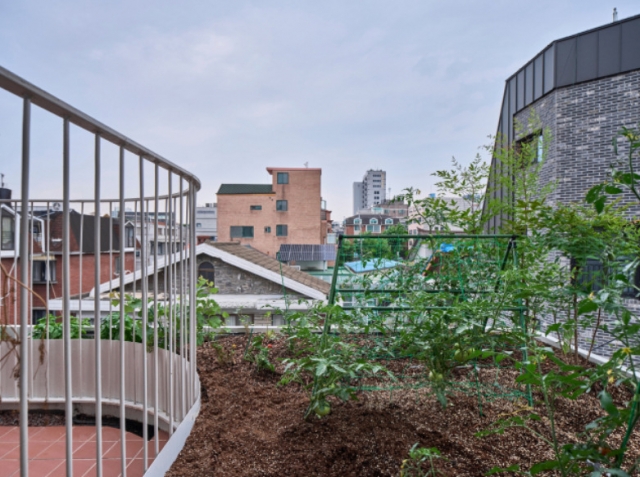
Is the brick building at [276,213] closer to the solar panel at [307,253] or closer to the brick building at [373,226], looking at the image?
the solar panel at [307,253]

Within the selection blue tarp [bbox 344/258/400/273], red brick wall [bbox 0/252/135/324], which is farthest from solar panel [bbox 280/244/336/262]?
blue tarp [bbox 344/258/400/273]

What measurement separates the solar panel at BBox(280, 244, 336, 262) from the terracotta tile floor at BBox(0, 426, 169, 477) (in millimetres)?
16319

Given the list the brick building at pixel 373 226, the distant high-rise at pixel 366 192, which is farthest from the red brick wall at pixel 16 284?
the distant high-rise at pixel 366 192

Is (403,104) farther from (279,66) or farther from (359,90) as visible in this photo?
(279,66)

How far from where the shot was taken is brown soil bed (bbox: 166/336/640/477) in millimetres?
1414

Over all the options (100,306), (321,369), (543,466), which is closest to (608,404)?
(543,466)

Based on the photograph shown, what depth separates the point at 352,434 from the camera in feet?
5.15

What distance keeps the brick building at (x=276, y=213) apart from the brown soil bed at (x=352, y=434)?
24592 mm

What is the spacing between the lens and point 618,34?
6.15 metres

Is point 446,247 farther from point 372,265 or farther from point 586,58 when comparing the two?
point 586,58

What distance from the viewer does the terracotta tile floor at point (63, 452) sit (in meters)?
1.60

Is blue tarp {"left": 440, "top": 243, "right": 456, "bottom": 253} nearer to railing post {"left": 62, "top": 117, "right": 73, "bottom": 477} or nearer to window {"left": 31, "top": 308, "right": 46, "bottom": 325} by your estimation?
railing post {"left": 62, "top": 117, "right": 73, "bottom": 477}

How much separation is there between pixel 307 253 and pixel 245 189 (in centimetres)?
952

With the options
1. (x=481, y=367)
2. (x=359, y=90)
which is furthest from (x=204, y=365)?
(x=359, y=90)
